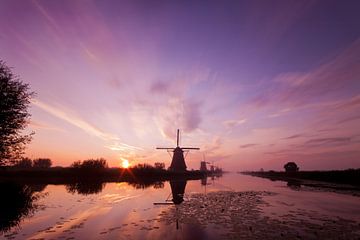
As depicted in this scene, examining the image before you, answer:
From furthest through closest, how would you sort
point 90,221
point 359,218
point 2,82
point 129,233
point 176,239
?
1. point 2,82
2. point 359,218
3. point 90,221
4. point 129,233
5. point 176,239

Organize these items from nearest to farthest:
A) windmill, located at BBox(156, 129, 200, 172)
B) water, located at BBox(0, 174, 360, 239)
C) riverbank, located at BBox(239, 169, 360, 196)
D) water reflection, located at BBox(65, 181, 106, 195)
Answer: water, located at BBox(0, 174, 360, 239), water reflection, located at BBox(65, 181, 106, 195), riverbank, located at BBox(239, 169, 360, 196), windmill, located at BBox(156, 129, 200, 172)

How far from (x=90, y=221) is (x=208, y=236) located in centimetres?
686

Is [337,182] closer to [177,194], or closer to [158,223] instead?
[177,194]

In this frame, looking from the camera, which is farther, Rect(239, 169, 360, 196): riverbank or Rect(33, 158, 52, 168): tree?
Rect(33, 158, 52, 168): tree

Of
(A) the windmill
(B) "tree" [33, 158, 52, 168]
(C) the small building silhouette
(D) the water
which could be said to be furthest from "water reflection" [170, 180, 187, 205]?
(B) "tree" [33, 158, 52, 168]

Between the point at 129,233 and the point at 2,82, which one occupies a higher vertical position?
the point at 2,82

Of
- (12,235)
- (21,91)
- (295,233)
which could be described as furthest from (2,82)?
(295,233)

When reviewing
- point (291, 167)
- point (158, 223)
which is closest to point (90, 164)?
point (158, 223)

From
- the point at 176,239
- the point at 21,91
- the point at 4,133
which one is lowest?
the point at 176,239

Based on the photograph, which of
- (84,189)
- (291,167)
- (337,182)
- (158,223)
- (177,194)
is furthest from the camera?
(291,167)

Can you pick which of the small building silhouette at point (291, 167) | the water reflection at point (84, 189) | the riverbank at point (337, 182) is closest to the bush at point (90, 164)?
the water reflection at point (84, 189)

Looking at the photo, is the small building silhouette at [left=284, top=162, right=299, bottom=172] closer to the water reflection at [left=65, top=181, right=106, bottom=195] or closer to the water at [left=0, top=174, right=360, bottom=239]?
the water reflection at [left=65, top=181, right=106, bottom=195]

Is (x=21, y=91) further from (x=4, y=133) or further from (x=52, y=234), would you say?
(x=52, y=234)

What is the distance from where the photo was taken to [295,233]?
44.2 feet
